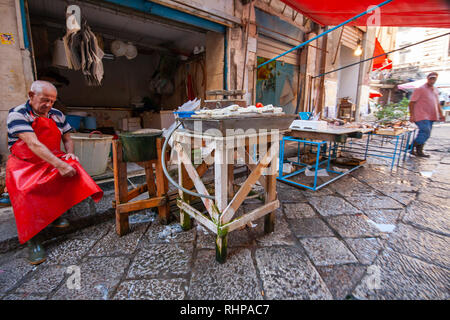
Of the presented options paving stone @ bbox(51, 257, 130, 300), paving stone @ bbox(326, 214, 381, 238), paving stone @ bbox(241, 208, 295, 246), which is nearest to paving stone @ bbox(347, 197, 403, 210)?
paving stone @ bbox(326, 214, 381, 238)

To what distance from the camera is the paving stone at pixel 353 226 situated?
8.14ft

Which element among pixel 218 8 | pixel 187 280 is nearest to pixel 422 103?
pixel 218 8

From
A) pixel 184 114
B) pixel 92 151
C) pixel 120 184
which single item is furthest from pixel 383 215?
pixel 92 151

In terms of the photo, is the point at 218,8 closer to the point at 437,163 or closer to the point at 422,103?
the point at 422,103

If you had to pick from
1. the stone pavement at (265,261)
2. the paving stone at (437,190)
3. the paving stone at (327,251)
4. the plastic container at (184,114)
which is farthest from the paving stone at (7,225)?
the paving stone at (437,190)

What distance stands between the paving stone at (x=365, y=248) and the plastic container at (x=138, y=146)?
241 centimetres

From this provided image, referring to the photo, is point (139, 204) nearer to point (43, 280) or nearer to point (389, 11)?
point (43, 280)

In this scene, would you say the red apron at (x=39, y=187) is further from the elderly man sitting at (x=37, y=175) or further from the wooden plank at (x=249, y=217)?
the wooden plank at (x=249, y=217)

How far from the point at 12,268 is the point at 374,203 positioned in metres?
4.52

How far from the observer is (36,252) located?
2.05 metres

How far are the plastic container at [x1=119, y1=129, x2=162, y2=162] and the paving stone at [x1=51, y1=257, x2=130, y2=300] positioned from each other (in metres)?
1.03

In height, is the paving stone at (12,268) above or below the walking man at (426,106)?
below

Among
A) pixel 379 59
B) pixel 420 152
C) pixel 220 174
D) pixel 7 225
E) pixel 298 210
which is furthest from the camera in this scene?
pixel 379 59

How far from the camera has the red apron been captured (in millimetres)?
1965
